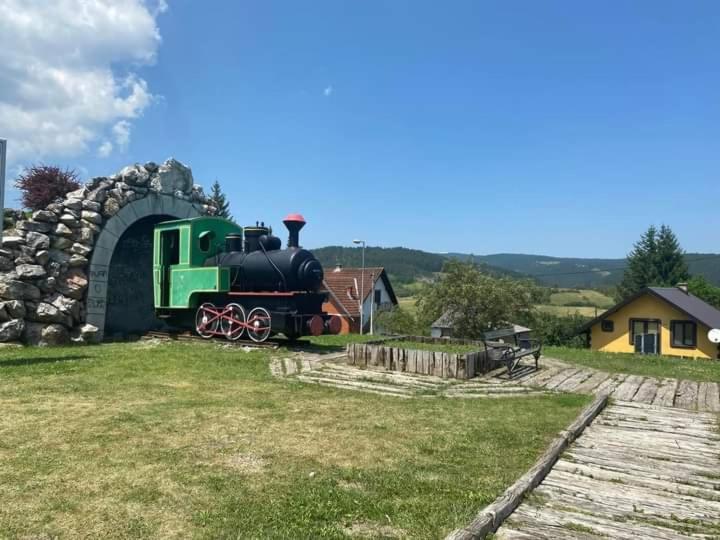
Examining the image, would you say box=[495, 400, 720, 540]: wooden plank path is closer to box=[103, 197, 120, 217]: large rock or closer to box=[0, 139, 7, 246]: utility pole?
box=[0, 139, 7, 246]: utility pole

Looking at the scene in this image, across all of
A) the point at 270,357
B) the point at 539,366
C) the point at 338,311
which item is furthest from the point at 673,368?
the point at 338,311

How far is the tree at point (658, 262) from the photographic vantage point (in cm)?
5916

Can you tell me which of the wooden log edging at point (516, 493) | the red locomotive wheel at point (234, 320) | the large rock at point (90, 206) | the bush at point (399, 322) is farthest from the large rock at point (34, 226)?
the bush at point (399, 322)

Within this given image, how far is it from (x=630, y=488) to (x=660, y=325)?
31.8m

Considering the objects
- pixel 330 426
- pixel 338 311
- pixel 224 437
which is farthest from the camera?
pixel 338 311

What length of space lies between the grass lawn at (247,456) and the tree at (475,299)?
15.7 metres

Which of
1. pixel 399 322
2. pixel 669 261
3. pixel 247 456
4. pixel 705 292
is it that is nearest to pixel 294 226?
pixel 247 456

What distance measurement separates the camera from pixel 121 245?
17.9 metres

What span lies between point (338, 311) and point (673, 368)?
104ft

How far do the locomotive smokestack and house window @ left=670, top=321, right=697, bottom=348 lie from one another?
27.5 m

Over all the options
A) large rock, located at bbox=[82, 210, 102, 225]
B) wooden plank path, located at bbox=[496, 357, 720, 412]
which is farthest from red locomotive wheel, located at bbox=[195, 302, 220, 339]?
wooden plank path, located at bbox=[496, 357, 720, 412]

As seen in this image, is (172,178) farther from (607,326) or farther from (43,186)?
(607,326)

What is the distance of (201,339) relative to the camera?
49.8 ft

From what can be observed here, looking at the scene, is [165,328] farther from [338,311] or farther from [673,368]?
[338,311]
